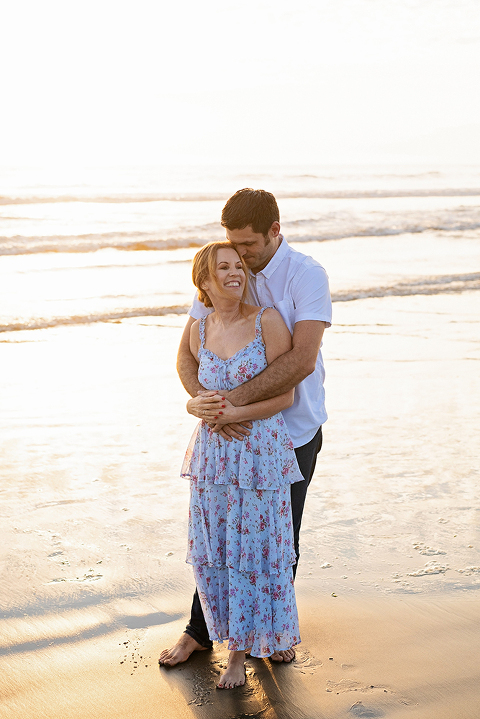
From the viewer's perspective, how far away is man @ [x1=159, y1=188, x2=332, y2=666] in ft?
9.95

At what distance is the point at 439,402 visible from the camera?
653 cm

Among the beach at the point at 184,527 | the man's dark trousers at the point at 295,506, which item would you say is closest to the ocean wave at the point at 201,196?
the beach at the point at 184,527

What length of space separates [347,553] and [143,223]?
53.8 ft

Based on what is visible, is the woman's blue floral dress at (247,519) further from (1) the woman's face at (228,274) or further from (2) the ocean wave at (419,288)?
(2) the ocean wave at (419,288)

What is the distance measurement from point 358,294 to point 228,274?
28.7 feet

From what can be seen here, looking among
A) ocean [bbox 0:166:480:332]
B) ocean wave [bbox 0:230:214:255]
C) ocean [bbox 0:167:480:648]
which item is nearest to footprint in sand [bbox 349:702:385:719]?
ocean [bbox 0:167:480:648]

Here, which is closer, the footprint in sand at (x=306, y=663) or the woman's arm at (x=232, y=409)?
the woman's arm at (x=232, y=409)

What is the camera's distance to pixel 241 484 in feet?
9.91

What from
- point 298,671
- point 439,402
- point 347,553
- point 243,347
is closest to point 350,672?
point 298,671

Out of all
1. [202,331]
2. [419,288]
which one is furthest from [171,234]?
[202,331]

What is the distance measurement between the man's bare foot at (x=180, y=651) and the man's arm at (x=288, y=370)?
3.54ft

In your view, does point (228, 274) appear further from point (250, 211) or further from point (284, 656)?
point (284, 656)

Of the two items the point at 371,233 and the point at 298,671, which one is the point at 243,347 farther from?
the point at 371,233

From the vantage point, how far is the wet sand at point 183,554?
3023 millimetres
